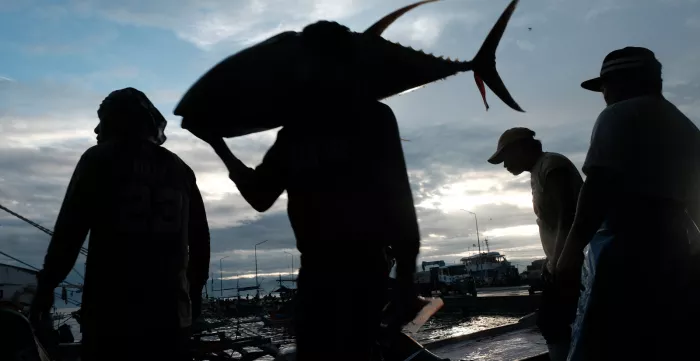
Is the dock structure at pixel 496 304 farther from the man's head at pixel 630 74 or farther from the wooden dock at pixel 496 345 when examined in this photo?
the man's head at pixel 630 74

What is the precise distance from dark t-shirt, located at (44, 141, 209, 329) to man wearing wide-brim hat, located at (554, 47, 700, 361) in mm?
2551

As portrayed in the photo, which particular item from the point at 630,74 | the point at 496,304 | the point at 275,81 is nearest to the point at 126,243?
the point at 275,81

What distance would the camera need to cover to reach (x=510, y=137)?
4.68 m

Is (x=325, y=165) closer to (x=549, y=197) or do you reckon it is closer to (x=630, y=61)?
(x=630, y=61)

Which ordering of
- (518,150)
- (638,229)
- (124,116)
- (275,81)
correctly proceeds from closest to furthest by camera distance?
1. (275,81)
2. (638,229)
3. (124,116)
4. (518,150)

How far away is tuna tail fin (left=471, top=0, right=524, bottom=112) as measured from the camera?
3.47 meters

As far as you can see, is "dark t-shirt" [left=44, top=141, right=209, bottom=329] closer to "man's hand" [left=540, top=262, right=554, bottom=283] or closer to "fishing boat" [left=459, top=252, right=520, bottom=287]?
"man's hand" [left=540, top=262, right=554, bottom=283]

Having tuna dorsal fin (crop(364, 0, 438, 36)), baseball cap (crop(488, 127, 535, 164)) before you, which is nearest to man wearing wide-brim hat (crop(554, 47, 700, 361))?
tuna dorsal fin (crop(364, 0, 438, 36))

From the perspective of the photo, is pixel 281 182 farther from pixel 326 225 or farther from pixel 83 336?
pixel 83 336

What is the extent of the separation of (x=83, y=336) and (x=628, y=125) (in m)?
3.56

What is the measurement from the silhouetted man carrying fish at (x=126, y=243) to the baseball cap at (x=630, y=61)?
296cm

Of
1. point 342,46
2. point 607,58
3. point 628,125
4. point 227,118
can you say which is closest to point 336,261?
point 227,118

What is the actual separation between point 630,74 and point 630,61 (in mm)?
85

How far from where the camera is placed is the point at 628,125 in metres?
Answer: 2.83
